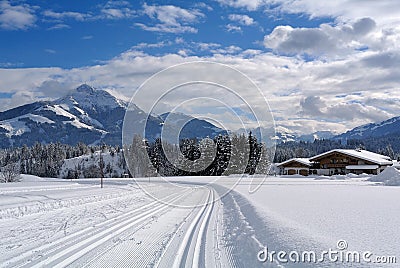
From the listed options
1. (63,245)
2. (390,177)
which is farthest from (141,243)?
(390,177)

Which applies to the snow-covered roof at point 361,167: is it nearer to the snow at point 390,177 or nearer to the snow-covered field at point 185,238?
the snow at point 390,177

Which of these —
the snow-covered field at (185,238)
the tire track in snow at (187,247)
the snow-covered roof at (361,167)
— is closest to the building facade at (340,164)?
the snow-covered roof at (361,167)

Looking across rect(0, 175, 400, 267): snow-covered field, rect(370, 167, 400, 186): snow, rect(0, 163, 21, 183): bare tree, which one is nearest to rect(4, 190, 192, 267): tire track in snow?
rect(0, 175, 400, 267): snow-covered field

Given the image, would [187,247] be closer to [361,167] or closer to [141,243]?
[141,243]

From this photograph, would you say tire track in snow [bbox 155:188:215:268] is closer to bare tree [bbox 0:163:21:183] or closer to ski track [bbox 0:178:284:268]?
ski track [bbox 0:178:284:268]

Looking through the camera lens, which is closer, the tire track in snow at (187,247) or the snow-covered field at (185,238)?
the snow-covered field at (185,238)

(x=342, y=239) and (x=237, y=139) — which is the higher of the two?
(x=237, y=139)

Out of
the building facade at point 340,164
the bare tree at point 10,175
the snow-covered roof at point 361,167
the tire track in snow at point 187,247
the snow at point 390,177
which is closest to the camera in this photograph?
the tire track in snow at point 187,247

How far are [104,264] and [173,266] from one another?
1.51 m

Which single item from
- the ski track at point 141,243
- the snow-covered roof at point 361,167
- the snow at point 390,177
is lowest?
the ski track at point 141,243

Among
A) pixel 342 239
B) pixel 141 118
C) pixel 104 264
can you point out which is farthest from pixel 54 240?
pixel 141 118

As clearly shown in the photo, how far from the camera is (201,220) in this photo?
1509cm

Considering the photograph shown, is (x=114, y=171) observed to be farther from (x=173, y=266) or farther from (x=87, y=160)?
(x=173, y=266)

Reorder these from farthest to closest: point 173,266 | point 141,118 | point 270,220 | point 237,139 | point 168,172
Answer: point 168,172 → point 237,139 → point 141,118 → point 270,220 → point 173,266
